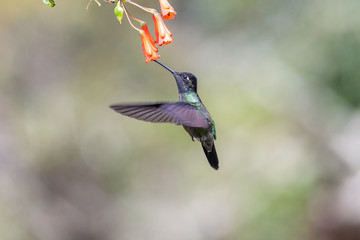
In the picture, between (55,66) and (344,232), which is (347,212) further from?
(55,66)

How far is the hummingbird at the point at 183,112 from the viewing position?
69.3 inches

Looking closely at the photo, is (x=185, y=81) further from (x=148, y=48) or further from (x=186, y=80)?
(x=148, y=48)

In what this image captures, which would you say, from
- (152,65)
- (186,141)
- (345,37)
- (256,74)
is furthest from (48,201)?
(345,37)

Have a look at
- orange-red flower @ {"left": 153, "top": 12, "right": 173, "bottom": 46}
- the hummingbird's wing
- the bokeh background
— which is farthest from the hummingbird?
the bokeh background

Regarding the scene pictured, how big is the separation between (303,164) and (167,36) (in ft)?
12.8

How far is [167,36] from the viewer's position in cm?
205

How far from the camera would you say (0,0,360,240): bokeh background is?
17.7ft

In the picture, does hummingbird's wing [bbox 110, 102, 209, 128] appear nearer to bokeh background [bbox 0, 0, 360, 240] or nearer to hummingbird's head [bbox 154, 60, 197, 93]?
hummingbird's head [bbox 154, 60, 197, 93]

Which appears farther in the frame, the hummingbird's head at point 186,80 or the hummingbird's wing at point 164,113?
the hummingbird's head at point 186,80

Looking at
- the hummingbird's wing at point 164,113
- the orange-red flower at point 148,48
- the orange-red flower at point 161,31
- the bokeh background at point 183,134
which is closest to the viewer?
the hummingbird's wing at point 164,113

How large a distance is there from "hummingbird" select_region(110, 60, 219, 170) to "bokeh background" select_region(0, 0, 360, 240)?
3.06 metres

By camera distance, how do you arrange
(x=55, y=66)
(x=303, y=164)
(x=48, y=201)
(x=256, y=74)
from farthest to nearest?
1. (x=55, y=66)
2. (x=256, y=74)
3. (x=48, y=201)
4. (x=303, y=164)

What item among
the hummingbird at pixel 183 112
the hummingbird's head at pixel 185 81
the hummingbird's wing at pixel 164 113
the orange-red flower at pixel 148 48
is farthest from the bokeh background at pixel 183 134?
the orange-red flower at pixel 148 48

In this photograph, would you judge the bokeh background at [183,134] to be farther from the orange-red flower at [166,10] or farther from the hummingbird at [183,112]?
the orange-red flower at [166,10]
